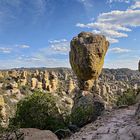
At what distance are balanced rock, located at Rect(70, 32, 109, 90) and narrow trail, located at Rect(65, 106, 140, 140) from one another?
25.5 ft

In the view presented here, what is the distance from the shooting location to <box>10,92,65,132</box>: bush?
32.6 m

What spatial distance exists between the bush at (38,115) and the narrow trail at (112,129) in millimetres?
4724

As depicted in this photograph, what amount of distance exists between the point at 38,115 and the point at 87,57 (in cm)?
992

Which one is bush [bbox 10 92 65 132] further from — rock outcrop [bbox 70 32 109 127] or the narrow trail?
the narrow trail

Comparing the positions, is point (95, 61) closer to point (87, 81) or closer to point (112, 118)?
point (87, 81)

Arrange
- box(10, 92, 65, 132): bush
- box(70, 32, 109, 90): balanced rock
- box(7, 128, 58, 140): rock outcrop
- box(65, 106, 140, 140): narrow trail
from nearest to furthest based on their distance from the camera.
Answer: box(65, 106, 140, 140): narrow trail
box(7, 128, 58, 140): rock outcrop
box(10, 92, 65, 132): bush
box(70, 32, 109, 90): balanced rock

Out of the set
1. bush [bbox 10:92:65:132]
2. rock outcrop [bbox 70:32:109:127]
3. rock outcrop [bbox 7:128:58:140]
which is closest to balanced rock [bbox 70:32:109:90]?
rock outcrop [bbox 70:32:109:127]

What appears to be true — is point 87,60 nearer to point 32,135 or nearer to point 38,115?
point 38,115

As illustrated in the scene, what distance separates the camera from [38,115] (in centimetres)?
3272

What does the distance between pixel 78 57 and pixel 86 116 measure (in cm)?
839

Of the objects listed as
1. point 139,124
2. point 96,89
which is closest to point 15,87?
point 96,89

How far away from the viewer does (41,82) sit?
Result: 119625mm

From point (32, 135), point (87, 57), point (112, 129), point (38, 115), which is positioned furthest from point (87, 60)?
point (32, 135)

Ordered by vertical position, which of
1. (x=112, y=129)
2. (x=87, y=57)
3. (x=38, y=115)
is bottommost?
(x=112, y=129)
